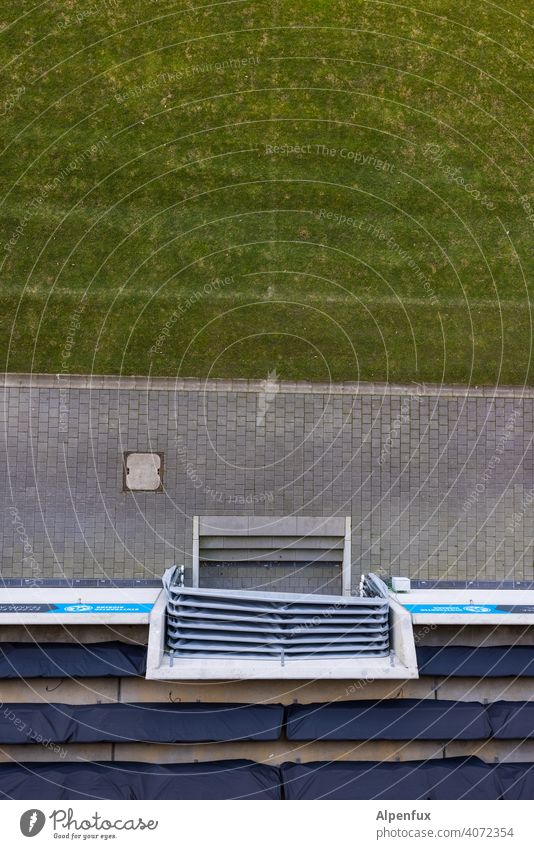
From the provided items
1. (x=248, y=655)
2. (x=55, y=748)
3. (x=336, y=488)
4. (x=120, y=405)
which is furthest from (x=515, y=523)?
(x=55, y=748)

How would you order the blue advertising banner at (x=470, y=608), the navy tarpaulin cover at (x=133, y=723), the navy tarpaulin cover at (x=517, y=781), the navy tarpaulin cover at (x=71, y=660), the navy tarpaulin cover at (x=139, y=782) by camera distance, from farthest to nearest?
the blue advertising banner at (x=470, y=608) < the navy tarpaulin cover at (x=71, y=660) < the navy tarpaulin cover at (x=133, y=723) < the navy tarpaulin cover at (x=517, y=781) < the navy tarpaulin cover at (x=139, y=782)

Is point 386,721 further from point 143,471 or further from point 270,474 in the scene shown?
point 143,471

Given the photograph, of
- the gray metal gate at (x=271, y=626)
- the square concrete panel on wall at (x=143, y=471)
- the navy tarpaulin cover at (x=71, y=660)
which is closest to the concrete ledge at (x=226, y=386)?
the square concrete panel on wall at (x=143, y=471)

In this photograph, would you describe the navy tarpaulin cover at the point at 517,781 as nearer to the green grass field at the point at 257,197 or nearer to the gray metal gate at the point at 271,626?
the gray metal gate at the point at 271,626

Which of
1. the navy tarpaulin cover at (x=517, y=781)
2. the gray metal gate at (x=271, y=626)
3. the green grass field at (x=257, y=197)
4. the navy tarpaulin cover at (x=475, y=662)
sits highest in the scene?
the green grass field at (x=257, y=197)

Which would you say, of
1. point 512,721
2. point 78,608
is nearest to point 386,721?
point 512,721

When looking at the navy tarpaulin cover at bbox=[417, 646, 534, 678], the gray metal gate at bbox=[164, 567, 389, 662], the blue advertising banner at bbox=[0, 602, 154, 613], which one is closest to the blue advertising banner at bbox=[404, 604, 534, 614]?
the navy tarpaulin cover at bbox=[417, 646, 534, 678]

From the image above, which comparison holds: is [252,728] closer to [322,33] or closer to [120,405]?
[120,405]
